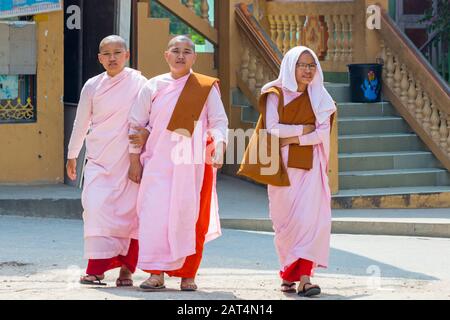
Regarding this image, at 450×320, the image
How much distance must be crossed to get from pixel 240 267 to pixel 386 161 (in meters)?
4.64

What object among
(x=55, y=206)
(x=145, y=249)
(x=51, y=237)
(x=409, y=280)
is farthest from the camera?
(x=55, y=206)

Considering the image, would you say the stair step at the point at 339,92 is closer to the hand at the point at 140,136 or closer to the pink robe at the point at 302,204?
the pink robe at the point at 302,204

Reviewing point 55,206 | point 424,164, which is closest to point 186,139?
point 55,206

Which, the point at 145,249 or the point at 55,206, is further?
the point at 55,206

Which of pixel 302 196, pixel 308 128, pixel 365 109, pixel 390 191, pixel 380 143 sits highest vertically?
pixel 365 109

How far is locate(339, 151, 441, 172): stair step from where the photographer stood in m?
14.8

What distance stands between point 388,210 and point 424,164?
142 cm

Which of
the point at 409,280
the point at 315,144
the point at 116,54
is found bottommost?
the point at 409,280

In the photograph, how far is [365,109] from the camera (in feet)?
51.7

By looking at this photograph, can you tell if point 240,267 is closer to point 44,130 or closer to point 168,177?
point 168,177

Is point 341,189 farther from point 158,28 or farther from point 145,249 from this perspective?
point 145,249

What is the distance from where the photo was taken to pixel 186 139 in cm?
947

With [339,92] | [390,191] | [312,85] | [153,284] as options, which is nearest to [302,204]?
[312,85]

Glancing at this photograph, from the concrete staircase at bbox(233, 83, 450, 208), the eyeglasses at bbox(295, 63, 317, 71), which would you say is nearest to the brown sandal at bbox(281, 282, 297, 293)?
the eyeglasses at bbox(295, 63, 317, 71)
